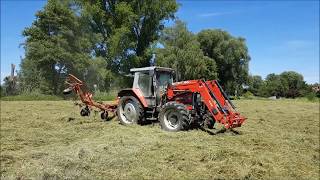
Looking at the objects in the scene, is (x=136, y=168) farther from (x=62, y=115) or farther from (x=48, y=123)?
(x=62, y=115)

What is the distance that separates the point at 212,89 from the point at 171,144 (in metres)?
3.03

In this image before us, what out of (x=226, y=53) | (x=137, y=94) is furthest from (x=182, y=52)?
(x=137, y=94)

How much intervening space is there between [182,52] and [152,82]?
28650 millimetres

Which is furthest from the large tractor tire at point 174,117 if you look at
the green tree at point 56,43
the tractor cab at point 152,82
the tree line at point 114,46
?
the green tree at point 56,43

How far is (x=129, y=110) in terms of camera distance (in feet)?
46.5

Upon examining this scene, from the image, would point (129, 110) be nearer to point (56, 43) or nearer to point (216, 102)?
point (216, 102)

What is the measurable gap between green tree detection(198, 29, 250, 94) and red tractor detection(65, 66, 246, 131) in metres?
38.5

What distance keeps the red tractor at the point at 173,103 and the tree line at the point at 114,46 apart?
1635 centimetres

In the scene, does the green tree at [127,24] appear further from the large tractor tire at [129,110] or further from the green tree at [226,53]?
the large tractor tire at [129,110]

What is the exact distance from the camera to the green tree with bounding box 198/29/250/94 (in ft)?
171

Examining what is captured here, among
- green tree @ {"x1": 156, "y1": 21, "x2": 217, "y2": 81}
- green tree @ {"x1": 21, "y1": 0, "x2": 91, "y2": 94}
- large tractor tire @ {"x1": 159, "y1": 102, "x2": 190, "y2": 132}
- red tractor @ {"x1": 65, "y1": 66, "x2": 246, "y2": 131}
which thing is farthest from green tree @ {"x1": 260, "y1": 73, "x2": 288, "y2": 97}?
large tractor tire @ {"x1": 159, "y1": 102, "x2": 190, "y2": 132}

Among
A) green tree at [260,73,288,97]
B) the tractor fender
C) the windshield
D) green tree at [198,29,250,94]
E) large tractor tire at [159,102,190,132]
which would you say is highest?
green tree at [198,29,250,94]

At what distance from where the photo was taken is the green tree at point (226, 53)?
171ft

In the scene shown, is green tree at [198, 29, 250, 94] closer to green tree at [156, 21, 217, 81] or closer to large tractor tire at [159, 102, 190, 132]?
green tree at [156, 21, 217, 81]
